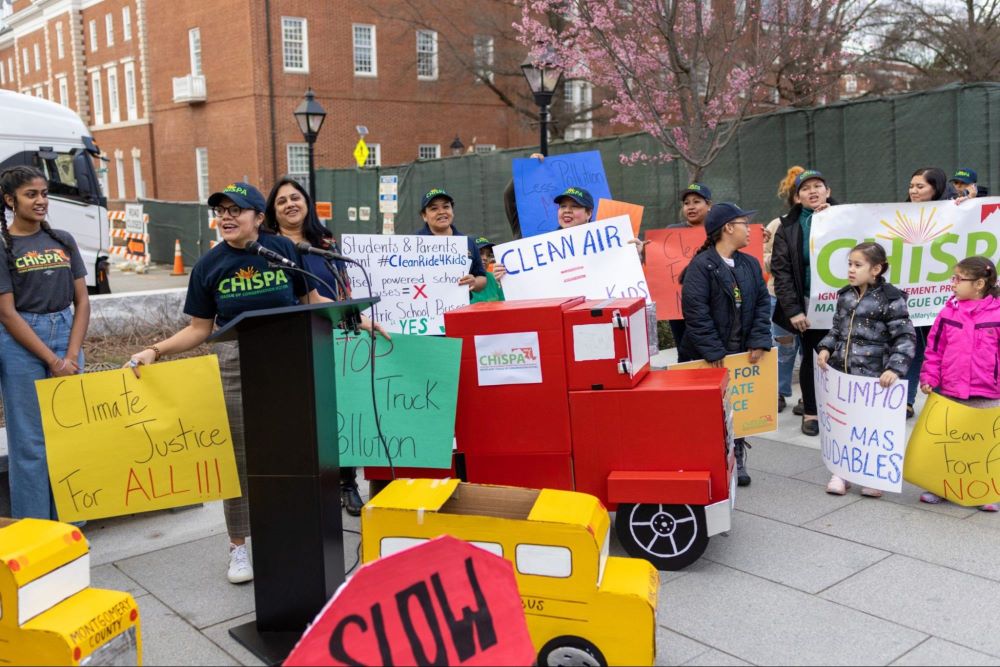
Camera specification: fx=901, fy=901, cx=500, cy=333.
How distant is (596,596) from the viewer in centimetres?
329

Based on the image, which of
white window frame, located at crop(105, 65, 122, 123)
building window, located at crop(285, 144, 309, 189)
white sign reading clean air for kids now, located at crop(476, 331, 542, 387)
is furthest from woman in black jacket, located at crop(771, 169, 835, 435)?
white window frame, located at crop(105, 65, 122, 123)

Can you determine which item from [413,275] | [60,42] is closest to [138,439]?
[413,275]

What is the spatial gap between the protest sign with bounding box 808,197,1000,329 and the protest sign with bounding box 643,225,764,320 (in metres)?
0.93

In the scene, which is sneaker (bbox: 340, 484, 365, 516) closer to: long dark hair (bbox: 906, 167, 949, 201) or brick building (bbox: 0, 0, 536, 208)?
long dark hair (bbox: 906, 167, 949, 201)

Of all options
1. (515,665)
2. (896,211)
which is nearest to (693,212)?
(896,211)

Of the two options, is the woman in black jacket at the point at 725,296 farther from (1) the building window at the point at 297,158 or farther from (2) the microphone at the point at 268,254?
(1) the building window at the point at 297,158

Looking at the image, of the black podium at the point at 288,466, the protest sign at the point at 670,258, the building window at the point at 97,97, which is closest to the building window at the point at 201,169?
the building window at the point at 97,97

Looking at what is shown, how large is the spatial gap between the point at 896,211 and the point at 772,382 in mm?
2069

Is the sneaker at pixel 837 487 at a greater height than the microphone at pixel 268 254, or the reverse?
the microphone at pixel 268 254

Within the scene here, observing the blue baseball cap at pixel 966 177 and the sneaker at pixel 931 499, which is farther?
the blue baseball cap at pixel 966 177

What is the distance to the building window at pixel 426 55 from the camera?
118ft

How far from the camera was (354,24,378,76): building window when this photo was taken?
34781mm

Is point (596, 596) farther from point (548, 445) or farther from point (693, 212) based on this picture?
point (693, 212)

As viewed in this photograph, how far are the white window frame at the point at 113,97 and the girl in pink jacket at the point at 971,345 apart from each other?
4404 cm
